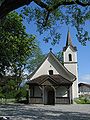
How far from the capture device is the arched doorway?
4152 cm

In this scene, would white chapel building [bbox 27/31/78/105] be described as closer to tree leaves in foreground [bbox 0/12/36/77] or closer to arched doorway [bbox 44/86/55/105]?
arched doorway [bbox 44/86/55/105]

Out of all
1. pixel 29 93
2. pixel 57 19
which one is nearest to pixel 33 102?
→ pixel 29 93

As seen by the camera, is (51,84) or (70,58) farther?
(70,58)

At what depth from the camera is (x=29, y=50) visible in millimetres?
31656

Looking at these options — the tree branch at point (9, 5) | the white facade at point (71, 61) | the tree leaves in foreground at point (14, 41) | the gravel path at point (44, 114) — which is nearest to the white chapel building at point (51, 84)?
the white facade at point (71, 61)

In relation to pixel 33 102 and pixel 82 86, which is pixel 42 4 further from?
pixel 82 86

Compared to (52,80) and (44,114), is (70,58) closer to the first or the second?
(52,80)

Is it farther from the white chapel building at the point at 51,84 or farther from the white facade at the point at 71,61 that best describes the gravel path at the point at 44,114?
the white facade at the point at 71,61

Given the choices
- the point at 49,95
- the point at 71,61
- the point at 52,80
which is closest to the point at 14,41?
the point at 52,80

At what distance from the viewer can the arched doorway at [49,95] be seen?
41.5m

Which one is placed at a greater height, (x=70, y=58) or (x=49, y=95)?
(x=70, y=58)

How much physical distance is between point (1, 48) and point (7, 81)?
57.0 feet

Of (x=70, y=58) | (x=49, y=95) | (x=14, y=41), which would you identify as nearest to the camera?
(x=14, y=41)

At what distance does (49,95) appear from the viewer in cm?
4222
